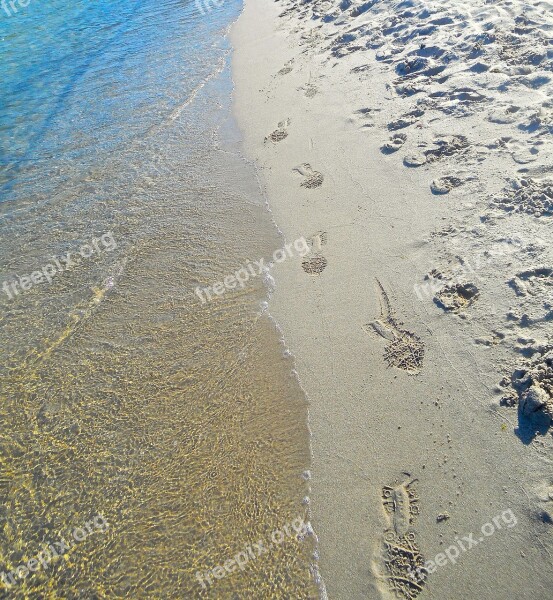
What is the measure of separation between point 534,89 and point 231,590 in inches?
353

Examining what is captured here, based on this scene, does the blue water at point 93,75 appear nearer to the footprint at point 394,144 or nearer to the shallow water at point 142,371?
the shallow water at point 142,371

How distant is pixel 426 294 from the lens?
18.8 feet

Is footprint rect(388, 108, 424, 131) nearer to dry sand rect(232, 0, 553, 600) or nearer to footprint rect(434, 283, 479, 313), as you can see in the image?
dry sand rect(232, 0, 553, 600)

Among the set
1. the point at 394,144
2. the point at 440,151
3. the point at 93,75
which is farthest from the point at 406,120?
the point at 93,75

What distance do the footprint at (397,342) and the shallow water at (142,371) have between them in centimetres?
127

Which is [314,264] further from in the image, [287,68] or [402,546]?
[287,68]

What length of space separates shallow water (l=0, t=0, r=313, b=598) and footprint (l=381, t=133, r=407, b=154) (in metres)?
2.61

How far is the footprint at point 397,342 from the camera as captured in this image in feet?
17.0

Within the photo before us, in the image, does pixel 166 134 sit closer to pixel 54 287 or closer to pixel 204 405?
pixel 54 287

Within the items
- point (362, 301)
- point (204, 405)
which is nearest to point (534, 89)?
point (362, 301)

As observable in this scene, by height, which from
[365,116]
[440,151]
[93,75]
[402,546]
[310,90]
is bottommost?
[402,546]

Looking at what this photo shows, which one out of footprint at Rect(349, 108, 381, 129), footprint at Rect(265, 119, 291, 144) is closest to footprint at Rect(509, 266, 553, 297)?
footprint at Rect(349, 108, 381, 129)

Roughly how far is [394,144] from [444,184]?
158 cm

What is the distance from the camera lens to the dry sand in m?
3.96
